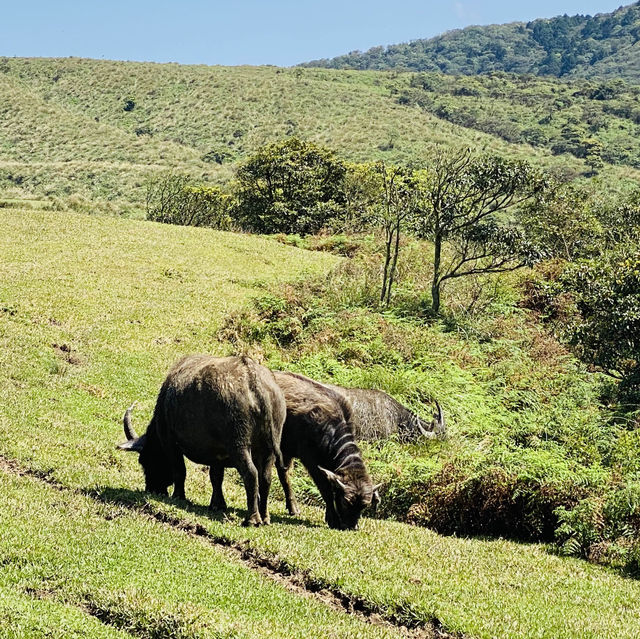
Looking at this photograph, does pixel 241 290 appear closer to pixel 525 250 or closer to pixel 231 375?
pixel 525 250

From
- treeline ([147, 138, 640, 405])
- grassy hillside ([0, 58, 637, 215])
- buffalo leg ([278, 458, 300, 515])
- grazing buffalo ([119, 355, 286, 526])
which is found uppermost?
grassy hillside ([0, 58, 637, 215])

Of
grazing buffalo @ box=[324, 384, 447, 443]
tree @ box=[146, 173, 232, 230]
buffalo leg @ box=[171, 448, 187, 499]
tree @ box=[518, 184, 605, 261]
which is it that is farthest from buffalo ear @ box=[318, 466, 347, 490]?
tree @ box=[146, 173, 232, 230]

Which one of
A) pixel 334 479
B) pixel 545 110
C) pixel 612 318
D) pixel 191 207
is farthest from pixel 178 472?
pixel 545 110

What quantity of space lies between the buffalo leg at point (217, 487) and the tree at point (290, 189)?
4253cm

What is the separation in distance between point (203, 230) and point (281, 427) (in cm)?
3511

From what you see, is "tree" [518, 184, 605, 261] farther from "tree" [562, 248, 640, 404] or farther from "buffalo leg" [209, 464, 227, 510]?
"buffalo leg" [209, 464, 227, 510]

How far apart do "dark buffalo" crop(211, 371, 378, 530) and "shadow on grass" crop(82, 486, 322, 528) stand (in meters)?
0.31

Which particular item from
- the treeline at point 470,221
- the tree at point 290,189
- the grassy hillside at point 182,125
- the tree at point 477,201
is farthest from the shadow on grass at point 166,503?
the grassy hillside at point 182,125

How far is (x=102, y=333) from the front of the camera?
Result: 24.6m

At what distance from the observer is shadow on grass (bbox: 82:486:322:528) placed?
38.2 ft

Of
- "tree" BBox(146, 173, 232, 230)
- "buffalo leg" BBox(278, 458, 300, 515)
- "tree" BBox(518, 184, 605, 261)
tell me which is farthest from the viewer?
"tree" BBox(146, 173, 232, 230)

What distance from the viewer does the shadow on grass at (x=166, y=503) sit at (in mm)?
11656

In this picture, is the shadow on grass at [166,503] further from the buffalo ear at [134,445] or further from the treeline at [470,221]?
the treeline at [470,221]

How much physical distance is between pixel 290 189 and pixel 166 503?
45.8 meters
